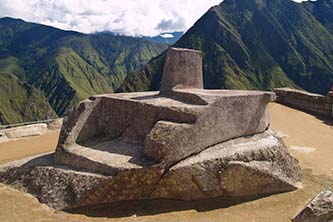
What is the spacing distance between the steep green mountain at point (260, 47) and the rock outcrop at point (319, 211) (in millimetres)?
112905

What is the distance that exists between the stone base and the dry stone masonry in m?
0.03

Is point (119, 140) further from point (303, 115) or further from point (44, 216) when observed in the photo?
point (303, 115)

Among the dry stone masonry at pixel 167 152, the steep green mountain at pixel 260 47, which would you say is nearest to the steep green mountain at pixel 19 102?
the steep green mountain at pixel 260 47

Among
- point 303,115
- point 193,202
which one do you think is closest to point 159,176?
point 193,202

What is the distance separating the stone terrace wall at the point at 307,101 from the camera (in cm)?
2066

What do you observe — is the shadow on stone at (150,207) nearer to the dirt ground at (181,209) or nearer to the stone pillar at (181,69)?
the dirt ground at (181,209)

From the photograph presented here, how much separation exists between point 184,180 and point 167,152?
0.89m

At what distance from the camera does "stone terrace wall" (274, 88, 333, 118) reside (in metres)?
20.7

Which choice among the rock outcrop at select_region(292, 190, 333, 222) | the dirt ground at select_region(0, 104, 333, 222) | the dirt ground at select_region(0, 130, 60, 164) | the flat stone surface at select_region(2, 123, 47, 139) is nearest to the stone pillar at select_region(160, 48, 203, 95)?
the dirt ground at select_region(0, 104, 333, 222)

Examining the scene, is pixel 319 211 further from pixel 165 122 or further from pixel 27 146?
pixel 27 146

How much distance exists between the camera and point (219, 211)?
9969 mm

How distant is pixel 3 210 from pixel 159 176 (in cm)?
413

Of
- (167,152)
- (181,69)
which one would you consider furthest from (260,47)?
(167,152)

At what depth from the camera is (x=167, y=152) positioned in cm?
1030
